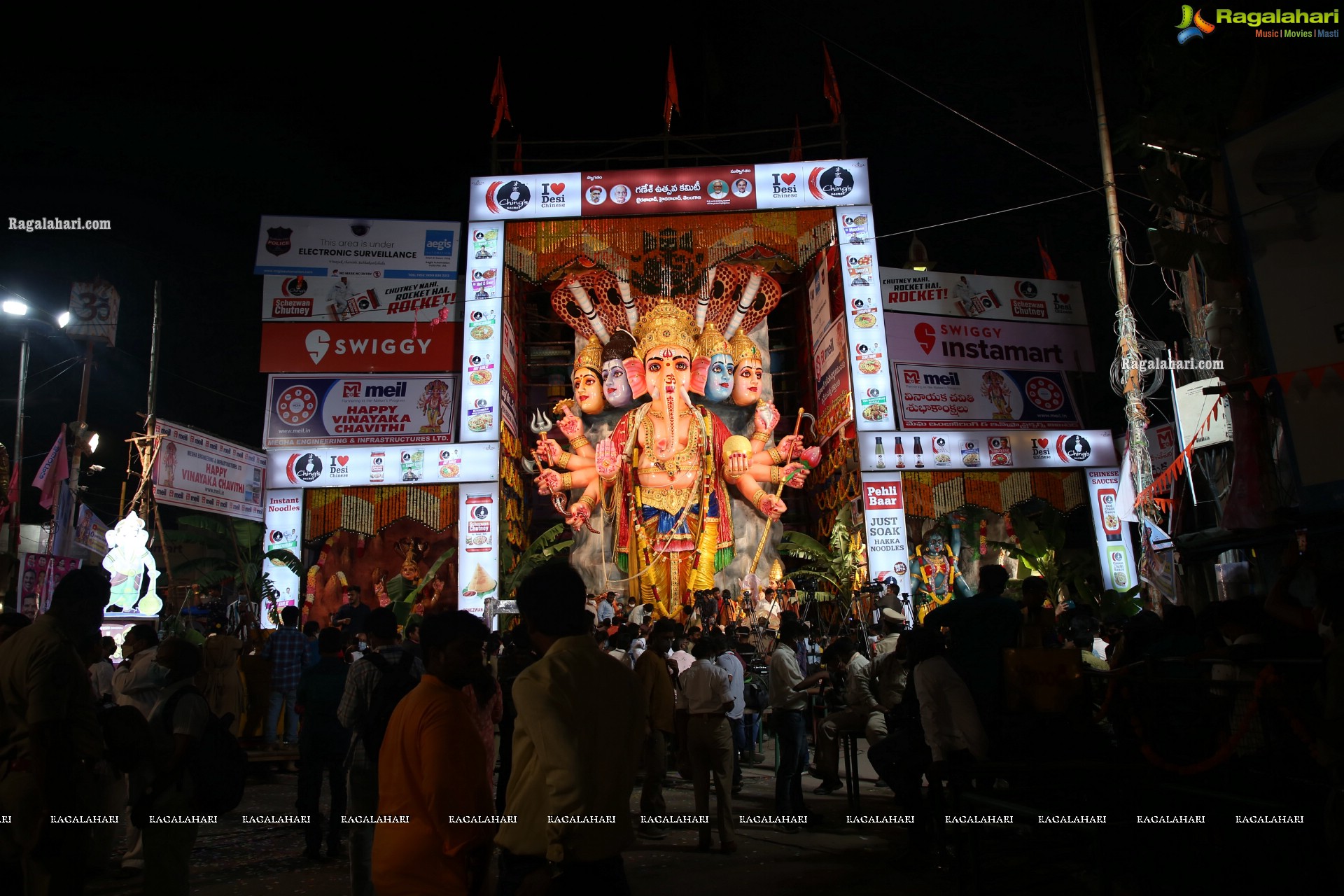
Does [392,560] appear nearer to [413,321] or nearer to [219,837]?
[413,321]

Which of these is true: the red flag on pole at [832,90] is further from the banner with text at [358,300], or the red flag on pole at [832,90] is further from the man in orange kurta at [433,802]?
the man in orange kurta at [433,802]

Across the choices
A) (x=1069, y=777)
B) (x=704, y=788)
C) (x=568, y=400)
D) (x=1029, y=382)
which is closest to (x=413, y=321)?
(x=568, y=400)

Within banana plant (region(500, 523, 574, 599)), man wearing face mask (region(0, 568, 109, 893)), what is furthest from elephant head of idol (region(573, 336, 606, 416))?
man wearing face mask (region(0, 568, 109, 893))

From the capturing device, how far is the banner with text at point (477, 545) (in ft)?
60.3

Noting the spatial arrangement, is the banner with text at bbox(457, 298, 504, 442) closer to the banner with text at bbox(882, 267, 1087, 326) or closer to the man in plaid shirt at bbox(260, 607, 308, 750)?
the banner with text at bbox(882, 267, 1087, 326)

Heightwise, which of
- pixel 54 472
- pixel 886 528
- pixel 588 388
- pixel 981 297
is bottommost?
pixel 886 528

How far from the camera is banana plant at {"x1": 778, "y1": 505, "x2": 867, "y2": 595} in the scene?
1817 cm

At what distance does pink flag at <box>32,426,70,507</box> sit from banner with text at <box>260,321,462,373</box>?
16.2 feet

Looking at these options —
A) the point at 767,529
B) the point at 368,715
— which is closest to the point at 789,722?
the point at 368,715

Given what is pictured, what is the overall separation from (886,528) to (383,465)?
37.7 ft

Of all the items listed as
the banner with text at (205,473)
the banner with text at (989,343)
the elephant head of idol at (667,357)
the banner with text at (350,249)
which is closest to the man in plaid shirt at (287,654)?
the banner with text at (205,473)

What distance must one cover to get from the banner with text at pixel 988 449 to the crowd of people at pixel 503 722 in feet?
33.2

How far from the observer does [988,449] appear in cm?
2017

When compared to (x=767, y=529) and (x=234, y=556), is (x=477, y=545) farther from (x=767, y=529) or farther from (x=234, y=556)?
(x=767, y=529)
